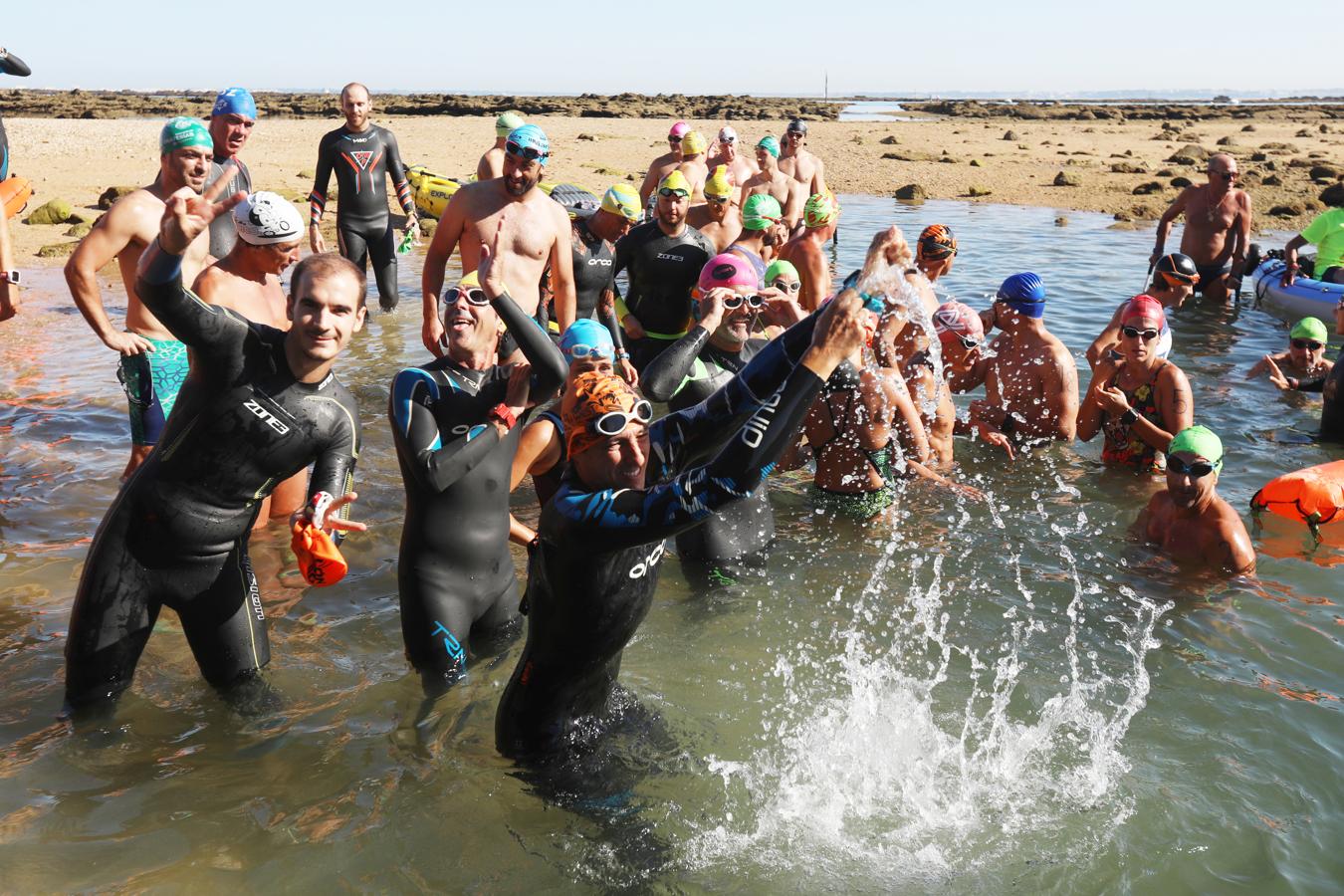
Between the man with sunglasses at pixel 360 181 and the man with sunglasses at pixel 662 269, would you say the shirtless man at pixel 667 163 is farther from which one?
the man with sunglasses at pixel 662 269

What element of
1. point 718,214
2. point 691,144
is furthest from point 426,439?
point 691,144

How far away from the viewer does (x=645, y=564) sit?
125 inches

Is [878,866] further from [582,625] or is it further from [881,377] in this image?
[881,377]

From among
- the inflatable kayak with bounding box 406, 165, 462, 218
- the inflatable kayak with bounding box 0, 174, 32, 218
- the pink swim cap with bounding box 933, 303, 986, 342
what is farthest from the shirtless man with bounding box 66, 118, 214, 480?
the inflatable kayak with bounding box 406, 165, 462, 218

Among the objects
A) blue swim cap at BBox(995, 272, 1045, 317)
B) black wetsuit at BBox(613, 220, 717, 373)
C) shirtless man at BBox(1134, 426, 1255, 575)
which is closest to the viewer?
shirtless man at BBox(1134, 426, 1255, 575)

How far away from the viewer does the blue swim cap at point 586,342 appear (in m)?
4.17

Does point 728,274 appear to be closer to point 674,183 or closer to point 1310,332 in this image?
point 674,183

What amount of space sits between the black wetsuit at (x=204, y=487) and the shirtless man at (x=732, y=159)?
7.31m

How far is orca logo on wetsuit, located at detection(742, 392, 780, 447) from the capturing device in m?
2.65

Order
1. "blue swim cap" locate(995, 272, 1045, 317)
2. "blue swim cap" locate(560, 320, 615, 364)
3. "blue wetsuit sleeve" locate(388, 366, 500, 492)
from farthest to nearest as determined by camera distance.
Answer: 1. "blue swim cap" locate(995, 272, 1045, 317)
2. "blue swim cap" locate(560, 320, 615, 364)
3. "blue wetsuit sleeve" locate(388, 366, 500, 492)

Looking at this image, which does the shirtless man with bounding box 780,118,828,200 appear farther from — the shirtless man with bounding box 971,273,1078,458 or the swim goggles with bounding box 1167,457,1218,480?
the swim goggles with bounding box 1167,457,1218,480

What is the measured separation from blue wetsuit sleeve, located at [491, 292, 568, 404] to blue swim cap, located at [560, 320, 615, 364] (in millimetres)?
352

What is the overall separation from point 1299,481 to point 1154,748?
2860mm

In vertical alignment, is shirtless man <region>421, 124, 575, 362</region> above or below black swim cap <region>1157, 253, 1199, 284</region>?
above
